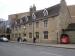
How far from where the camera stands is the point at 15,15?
360 ft

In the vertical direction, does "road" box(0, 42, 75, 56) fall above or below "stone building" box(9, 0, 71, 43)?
below

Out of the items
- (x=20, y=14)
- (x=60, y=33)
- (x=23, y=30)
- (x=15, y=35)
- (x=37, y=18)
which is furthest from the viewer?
(x=20, y=14)

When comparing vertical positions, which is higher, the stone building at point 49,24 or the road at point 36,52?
the stone building at point 49,24

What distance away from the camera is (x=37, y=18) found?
68.9 metres

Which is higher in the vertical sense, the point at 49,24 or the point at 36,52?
the point at 49,24

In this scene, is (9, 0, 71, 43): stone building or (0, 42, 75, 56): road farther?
(9, 0, 71, 43): stone building

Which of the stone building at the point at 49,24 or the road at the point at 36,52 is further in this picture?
the stone building at the point at 49,24

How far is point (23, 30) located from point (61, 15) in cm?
2406

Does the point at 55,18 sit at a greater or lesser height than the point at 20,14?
lesser

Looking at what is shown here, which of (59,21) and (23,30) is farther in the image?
(23,30)

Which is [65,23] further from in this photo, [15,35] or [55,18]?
[15,35]

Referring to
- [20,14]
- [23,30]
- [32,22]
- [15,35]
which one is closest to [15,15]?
[20,14]

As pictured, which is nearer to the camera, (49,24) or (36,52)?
(36,52)

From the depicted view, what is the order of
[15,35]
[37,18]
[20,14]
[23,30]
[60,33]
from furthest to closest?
[20,14]
[15,35]
[23,30]
[37,18]
[60,33]
